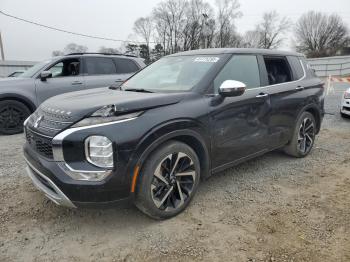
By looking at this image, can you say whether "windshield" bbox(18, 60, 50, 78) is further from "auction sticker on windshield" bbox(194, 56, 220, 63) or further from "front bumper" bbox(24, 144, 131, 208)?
"front bumper" bbox(24, 144, 131, 208)

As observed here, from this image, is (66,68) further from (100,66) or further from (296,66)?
(296,66)

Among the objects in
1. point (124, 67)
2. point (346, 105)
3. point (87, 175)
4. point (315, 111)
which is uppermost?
point (124, 67)

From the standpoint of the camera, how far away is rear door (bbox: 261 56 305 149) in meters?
4.34

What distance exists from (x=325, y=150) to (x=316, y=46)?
74.8m

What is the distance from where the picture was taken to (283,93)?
449 cm

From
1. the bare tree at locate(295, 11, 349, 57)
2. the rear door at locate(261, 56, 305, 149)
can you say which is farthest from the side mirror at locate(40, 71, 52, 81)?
the bare tree at locate(295, 11, 349, 57)

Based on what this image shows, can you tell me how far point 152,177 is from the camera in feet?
9.75

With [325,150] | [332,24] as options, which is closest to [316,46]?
[332,24]

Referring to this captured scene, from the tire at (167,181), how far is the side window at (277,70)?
190cm

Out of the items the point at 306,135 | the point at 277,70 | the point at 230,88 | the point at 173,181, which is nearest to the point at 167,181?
the point at 173,181

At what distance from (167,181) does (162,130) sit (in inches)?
20.4

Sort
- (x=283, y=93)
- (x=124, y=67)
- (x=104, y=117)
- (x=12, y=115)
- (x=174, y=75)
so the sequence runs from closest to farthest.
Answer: (x=104, y=117) → (x=174, y=75) → (x=283, y=93) → (x=12, y=115) → (x=124, y=67)

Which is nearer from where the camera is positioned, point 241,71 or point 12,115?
point 241,71

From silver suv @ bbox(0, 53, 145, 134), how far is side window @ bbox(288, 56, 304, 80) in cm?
367
